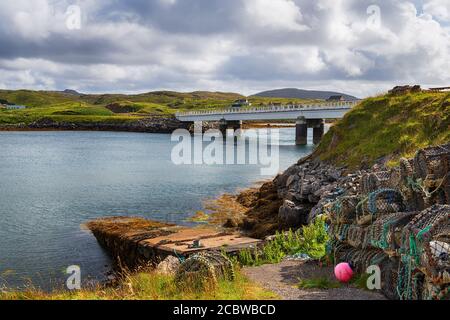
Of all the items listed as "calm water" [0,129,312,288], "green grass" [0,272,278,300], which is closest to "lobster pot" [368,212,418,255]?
"green grass" [0,272,278,300]

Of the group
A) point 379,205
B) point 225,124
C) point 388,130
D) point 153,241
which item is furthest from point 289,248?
point 225,124

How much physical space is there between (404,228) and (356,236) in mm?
3093

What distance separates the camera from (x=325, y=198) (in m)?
24.5

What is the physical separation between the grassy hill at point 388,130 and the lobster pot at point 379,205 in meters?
14.3

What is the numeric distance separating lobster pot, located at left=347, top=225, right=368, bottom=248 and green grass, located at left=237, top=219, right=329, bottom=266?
5.33ft

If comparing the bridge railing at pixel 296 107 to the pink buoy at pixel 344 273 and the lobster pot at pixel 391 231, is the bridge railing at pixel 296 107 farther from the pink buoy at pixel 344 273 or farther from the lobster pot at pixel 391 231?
the lobster pot at pixel 391 231

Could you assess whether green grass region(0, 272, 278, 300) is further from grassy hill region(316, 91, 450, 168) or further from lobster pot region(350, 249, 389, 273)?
grassy hill region(316, 91, 450, 168)

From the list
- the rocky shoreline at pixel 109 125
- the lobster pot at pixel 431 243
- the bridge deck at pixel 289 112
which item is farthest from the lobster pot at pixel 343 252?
the rocky shoreline at pixel 109 125

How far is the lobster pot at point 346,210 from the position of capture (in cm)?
1409

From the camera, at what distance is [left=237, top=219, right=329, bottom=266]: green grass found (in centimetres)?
1573

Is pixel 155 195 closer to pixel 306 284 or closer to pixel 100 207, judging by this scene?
pixel 100 207

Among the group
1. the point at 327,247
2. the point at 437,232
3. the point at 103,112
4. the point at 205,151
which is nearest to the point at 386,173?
the point at 327,247
